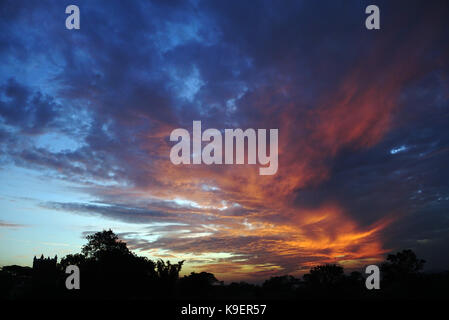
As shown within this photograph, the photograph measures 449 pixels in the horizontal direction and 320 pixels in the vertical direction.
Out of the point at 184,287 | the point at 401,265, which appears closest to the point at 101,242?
the point at 184,287

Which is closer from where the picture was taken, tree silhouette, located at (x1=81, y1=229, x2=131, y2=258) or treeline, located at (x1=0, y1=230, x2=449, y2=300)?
treeline, located at (x1=0, y1=230, x2=449, y2=300)

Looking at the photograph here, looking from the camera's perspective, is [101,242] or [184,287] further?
[101,242]

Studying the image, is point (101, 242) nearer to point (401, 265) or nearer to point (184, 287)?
point (184, 287)

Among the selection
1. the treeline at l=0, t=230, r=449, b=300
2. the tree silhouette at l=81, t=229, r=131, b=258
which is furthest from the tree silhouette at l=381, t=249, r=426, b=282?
the tree silhouette at l=81, t=229, r=131, b=258

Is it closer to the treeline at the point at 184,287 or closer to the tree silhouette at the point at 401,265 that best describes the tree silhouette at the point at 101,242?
the treeline at the point at 184,287

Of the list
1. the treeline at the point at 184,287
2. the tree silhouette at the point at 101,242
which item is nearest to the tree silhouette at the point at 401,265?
the treeline at the point at 184,287

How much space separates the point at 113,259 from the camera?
32219 mm

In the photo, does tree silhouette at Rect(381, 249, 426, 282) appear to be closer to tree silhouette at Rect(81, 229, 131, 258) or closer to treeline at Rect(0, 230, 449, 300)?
treeline at Rect(0, 230, 449, 300)

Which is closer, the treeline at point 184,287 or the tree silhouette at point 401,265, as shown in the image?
the treeline at point 184,287
